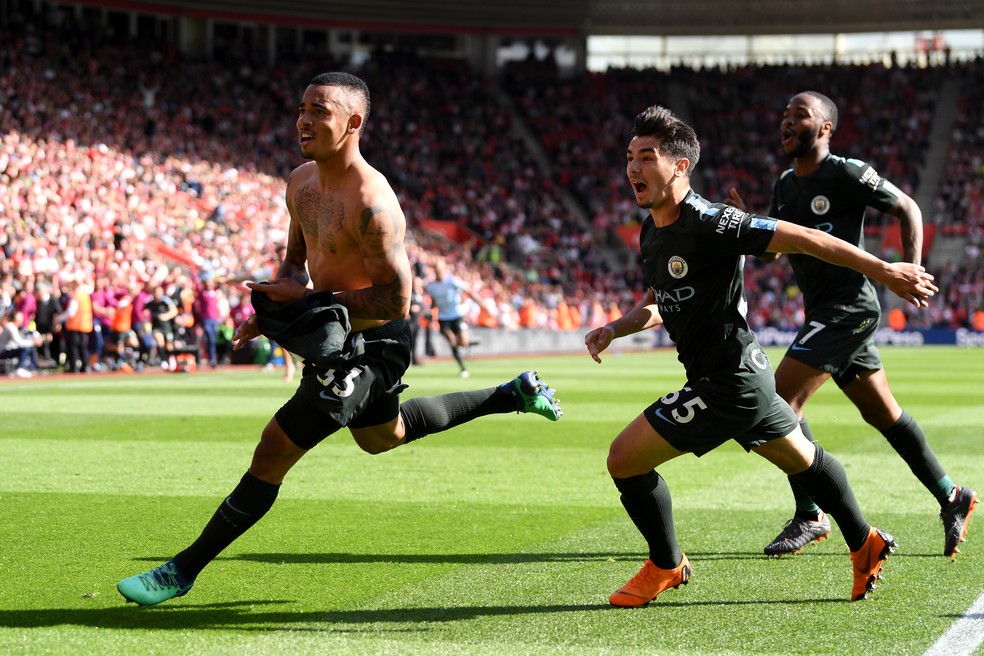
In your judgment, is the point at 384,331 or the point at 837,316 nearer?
the point at 384,331

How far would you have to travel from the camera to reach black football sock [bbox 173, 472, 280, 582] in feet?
17.0

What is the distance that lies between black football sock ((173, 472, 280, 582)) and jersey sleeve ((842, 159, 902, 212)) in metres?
3.60

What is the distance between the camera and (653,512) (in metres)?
5.33

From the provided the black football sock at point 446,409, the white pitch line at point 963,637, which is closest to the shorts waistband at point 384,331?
the black football sock at point 446,409

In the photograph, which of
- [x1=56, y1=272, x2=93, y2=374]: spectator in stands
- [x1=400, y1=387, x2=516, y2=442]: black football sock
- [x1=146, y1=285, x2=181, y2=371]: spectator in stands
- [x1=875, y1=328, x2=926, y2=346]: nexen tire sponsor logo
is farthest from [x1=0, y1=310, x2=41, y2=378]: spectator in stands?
[x1=875, y1=328, x2=926, y2=346]: nexen tire sponsor logo

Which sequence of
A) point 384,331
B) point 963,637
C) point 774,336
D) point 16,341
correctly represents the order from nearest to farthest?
point 963,637 < point 384,331 < point 16,341 < point 774,336

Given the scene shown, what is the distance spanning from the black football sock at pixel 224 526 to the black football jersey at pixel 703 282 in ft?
6.17

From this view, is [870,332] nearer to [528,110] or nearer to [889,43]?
[528,110]

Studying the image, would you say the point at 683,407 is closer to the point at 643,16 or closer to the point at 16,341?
the point at 16,341

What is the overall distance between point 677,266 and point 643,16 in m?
51.7

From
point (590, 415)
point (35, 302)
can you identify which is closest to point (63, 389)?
point (35, 302)

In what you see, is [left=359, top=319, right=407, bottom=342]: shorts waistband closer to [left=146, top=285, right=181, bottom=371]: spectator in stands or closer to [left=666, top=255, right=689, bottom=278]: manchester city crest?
[left=666, top=255, right=689, bottom=278]: manchester city crest

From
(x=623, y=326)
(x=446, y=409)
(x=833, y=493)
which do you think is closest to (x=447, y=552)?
(x=446, y=409)

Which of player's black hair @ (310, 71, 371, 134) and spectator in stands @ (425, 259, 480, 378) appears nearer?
player's black hair @ (310, 71, 371, 134)
